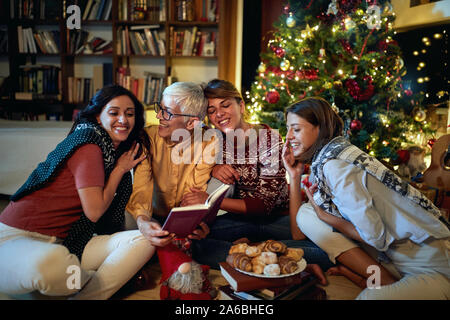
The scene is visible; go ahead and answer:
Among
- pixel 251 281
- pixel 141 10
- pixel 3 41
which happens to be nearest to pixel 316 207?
pixel 251 281

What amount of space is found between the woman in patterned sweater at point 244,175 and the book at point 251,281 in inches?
16.4

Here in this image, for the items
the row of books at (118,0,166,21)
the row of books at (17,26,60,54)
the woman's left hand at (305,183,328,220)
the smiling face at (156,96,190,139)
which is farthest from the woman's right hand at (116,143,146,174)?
the row of books at (17,26,60,54)

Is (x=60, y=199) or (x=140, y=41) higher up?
(x=140, y=41)

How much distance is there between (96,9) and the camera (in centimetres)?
401

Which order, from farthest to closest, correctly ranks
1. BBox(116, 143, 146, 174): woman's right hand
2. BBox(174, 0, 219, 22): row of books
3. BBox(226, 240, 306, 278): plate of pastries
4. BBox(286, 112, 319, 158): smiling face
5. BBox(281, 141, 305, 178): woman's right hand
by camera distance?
BBox(174, 0, 219, 22): row of books → BBox(281, 141, 305, 178): woman's right hand → BBox(286, 112, 319, 158): smiling face → BBox(116, 143, 146, 174): woman's right hand → BBox(226, 240, 306, 278): plate of pastries

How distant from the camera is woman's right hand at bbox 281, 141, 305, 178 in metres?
1.89

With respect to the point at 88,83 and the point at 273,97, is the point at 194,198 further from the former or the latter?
the point at 88,83

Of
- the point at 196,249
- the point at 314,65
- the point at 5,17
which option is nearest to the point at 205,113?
the point at 196,249

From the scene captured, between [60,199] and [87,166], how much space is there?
0.65 ft

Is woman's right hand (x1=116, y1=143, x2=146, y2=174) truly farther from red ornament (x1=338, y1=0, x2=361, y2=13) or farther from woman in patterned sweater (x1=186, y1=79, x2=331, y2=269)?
red ornament (x1=338, y1=0, x2=361, y2=13)

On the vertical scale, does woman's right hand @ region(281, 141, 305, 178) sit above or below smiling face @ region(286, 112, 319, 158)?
below

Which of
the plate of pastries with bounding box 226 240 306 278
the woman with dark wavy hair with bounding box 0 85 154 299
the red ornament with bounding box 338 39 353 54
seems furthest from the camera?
the red ornament with bounding box 338 39 353 54

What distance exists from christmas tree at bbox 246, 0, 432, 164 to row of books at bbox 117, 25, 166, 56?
1.30 metres
